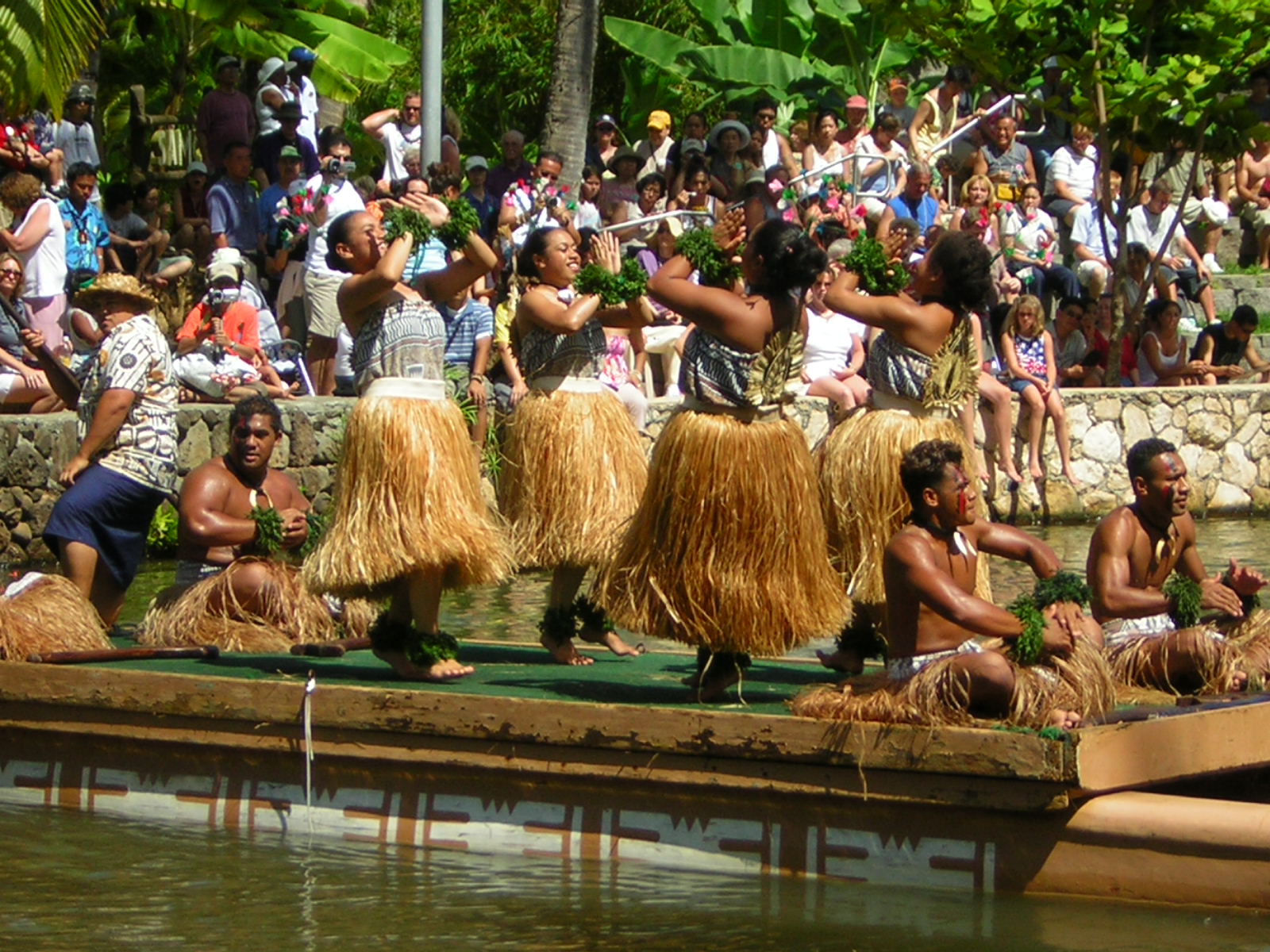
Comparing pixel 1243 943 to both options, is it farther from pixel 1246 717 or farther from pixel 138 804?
pixel 138 804

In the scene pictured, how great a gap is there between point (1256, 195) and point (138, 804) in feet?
45.7

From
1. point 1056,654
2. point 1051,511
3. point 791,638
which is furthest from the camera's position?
point 1051,511

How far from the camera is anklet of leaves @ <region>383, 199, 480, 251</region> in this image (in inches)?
255

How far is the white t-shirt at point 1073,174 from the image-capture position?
1669 cm

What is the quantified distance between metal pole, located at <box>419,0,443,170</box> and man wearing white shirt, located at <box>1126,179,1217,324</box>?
19.3ft

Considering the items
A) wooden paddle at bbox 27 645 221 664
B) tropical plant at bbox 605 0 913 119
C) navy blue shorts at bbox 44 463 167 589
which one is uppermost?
tropical plant at bbox 605 0 913 119

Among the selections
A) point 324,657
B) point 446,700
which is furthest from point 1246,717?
point 324,657

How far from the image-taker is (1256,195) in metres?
18.1

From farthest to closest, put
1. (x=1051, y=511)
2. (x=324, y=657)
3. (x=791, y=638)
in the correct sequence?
1. (x=1051, y=511)
2. (x=324, y=657)
3. (x=791, y=638)

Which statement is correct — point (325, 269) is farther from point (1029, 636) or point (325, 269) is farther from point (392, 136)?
point (1029, 636)

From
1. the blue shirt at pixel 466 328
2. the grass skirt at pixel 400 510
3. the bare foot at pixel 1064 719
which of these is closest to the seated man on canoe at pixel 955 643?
the bare foot at pixel 1064 719

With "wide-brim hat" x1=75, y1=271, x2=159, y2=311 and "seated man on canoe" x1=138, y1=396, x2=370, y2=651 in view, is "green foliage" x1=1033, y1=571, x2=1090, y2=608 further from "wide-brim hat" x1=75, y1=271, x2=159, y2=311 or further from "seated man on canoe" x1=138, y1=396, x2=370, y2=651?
"wide-brim hat" x1=75, y1=271, x2=159, y2=311

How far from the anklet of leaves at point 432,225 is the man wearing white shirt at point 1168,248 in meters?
10.3

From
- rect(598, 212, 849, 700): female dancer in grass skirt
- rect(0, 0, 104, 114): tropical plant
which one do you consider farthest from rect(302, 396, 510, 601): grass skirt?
rect(0, 0, 104, 114): tropical plant
